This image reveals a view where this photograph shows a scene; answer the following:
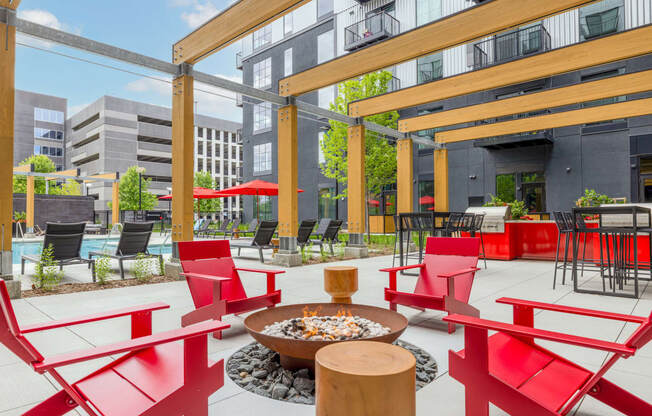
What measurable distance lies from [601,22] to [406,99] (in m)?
10.8

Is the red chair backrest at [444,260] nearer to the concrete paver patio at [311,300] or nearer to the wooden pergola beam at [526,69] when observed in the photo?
the concrete paver patio at [311,300]

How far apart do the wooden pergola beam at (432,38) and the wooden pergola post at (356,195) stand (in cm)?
232

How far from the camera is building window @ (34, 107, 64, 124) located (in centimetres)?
6317

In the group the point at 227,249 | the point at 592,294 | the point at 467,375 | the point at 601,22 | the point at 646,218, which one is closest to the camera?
the point at 467,375

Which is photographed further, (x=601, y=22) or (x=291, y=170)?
(x=601, y=22)

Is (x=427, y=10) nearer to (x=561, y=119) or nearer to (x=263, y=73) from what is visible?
(x=561, y=119)

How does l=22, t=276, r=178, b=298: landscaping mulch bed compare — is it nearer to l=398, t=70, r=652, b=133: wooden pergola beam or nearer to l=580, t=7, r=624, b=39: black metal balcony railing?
l=398, t=70, r=652, b=133: wooden pergola beam

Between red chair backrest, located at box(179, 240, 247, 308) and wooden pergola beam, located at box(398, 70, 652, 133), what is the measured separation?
894cm

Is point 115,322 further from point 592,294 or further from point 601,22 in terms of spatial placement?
point 601,22

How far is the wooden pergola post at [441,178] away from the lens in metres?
13.5

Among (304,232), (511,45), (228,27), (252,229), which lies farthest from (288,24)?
(228,27)

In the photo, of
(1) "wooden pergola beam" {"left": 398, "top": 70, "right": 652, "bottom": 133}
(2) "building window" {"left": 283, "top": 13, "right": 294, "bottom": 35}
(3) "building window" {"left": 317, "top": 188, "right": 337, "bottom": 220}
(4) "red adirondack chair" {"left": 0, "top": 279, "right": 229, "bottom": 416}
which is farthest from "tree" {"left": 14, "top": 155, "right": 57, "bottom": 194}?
(4) "red adirondack chair" {"left": 0, "top": 279, "right": 229, "bottom": 416}

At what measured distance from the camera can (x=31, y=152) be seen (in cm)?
6191

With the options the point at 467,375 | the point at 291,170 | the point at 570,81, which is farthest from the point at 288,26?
the point at 467,375
